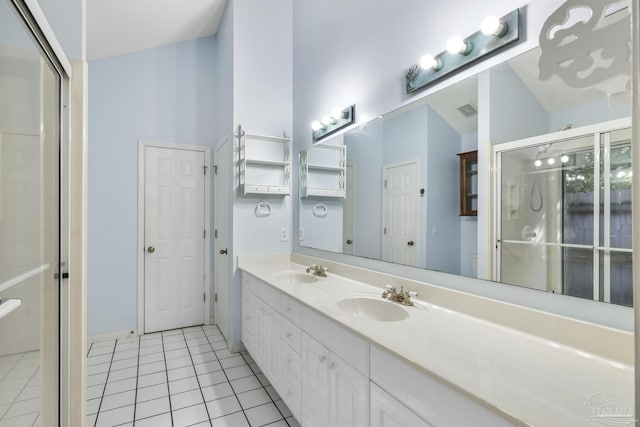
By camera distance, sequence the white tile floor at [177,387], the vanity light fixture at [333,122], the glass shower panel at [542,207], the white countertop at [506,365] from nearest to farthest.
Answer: the white countertop at [506,365], the glass shower panel at [542,207], the white tile floor at [177,387], the vanity light fixture at [333,122]

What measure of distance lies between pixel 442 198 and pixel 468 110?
417 mm

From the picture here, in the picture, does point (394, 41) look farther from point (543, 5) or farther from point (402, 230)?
point (402, 230)

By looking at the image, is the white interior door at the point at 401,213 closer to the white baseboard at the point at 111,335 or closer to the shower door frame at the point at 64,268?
the shower door frame at the point at 64,268

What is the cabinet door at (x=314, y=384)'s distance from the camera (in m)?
1.34

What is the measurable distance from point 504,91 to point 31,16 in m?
1.75

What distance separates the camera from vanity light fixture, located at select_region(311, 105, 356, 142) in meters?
2.15

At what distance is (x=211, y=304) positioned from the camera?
3520mm

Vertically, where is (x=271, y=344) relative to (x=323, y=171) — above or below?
below

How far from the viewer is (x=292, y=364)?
5.47 ft

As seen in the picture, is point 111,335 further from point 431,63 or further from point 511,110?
point 511,110

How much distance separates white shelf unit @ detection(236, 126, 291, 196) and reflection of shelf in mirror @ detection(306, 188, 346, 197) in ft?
0.94

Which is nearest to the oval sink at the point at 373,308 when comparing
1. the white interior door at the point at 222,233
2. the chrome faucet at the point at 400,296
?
the chrome faucet at the point at 400,296

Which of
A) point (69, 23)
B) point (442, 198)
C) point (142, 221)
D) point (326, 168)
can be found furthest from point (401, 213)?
point (142, 221)

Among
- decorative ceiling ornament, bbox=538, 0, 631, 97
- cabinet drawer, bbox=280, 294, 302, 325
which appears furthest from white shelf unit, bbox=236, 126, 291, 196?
decorative ceiling ornament, bbox=538, 0, 631, 97
